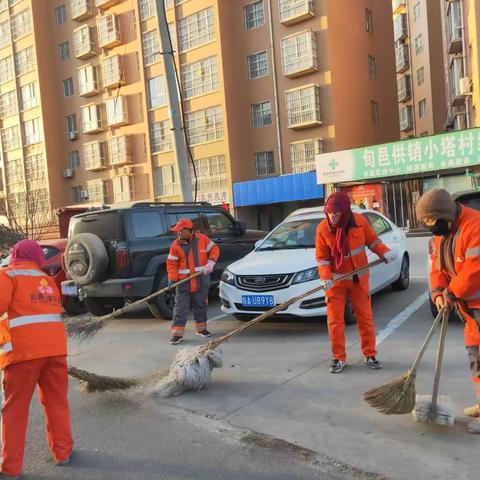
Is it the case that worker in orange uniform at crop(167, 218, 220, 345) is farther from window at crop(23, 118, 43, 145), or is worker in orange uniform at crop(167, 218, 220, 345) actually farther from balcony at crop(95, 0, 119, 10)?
window at crop(23, 118, 43, 145)

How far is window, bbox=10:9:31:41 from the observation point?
4222 centimetres

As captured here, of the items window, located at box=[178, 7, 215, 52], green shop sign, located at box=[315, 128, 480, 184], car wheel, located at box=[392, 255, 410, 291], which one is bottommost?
car wheel, located at box=[392, 255, 410, 291]

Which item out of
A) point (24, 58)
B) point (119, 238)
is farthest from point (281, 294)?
point (24, 58)

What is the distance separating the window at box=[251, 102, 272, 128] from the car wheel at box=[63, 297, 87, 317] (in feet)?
77.7

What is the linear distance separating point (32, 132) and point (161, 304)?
38814mm

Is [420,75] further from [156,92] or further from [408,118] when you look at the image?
[156,92]

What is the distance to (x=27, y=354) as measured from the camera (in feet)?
11.4

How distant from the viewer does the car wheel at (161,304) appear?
27.9ft

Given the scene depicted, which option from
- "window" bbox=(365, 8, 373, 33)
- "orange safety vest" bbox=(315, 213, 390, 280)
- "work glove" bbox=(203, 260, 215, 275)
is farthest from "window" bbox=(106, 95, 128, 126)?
"orange safety vest" bbox=(315, 213, 390, 280)

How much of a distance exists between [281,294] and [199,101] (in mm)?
28189

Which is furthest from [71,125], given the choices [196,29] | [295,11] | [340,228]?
[340,228]

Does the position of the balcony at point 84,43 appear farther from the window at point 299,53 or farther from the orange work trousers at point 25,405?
the orange work trousers at point 25,405

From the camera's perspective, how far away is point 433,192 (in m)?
3.75

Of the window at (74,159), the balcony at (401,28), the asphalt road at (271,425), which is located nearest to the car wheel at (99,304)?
the asphalt road at (271,425)
